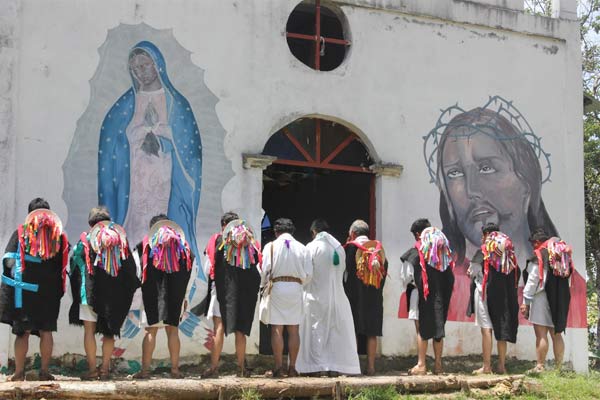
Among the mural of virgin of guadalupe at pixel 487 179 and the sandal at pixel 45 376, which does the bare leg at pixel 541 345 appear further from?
the sandal at pixel 45 376

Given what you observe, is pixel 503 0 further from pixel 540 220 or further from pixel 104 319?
pixel 104 319

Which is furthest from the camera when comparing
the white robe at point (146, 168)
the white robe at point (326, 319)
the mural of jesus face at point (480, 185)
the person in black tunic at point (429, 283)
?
the mural of jesus face at point (480, 185)

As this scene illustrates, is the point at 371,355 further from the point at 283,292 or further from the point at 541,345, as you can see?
the point at 541,345

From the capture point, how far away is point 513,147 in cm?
1314

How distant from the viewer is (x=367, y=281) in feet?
35.1

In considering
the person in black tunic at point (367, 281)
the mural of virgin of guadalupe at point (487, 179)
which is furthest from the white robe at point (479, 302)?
the mural of virgin of guadalupe at point (487, 179)

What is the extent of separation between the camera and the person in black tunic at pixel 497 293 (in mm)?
10859

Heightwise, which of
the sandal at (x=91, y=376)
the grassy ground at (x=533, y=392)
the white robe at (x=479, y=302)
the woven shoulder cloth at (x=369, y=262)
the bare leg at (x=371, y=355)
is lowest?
the grassy ground at (x=533, y=392)

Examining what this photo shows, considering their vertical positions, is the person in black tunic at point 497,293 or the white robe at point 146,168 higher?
the white robe at point 146,168

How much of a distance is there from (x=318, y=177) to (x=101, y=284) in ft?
18.6

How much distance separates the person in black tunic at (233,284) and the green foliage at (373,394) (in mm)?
1312

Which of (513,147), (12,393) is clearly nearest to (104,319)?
(12,393)

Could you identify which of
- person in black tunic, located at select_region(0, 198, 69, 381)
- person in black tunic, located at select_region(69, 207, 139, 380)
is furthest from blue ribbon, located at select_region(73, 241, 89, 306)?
person in black tunic, located at select_region(0, 198, 69, 381)

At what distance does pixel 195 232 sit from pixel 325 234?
1.62m
